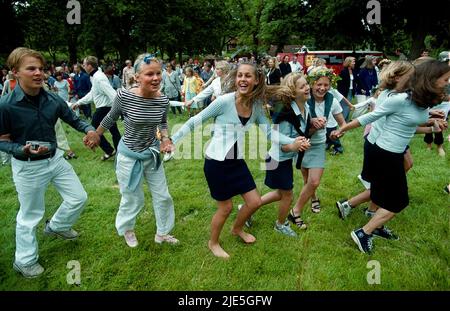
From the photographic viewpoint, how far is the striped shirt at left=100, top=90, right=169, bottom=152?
3.24 metres

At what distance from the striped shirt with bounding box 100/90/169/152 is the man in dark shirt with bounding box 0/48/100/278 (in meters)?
0.33

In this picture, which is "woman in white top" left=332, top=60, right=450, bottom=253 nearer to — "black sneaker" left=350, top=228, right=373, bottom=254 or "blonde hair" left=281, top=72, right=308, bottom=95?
"black sneaker" left=350, top=228, right=373, bottom=254

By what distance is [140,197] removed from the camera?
3586mm

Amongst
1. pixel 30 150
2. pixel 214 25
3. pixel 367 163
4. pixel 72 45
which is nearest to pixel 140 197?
pixel 30 150

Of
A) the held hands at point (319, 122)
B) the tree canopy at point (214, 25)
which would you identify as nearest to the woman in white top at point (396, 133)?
the held hands at point (319, 122)

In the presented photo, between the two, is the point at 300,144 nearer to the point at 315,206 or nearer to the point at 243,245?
the point at 243,245

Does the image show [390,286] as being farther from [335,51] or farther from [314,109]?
[335,51]

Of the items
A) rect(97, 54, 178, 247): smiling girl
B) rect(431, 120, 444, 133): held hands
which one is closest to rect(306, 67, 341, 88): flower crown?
rect(431, 120, 444, 133): held hands

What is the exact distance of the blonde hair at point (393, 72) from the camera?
12.6 feet

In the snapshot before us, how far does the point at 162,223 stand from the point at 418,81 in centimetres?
294

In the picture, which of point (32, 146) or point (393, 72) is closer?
point (32, 146)

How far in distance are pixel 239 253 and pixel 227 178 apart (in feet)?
3.05

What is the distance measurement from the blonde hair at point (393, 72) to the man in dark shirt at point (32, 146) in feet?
11.0

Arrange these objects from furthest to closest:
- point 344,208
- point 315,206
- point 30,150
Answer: point 315,206, point 344,208, point 30,150
